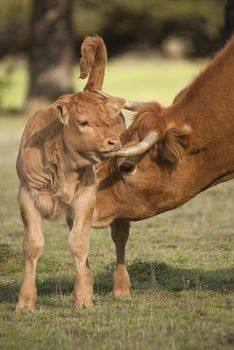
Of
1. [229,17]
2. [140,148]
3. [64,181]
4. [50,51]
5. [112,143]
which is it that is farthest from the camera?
[50,51]

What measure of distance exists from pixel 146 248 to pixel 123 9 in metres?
24.2

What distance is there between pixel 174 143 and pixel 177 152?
7cm

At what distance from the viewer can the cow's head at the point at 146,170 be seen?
24.1 ft

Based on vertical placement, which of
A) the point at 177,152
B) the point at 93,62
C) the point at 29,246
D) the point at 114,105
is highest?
the point at 93,62

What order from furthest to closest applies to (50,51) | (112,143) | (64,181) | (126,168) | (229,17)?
(50,51) → (229,17) → (126,168) → (64,181) → (112,143)

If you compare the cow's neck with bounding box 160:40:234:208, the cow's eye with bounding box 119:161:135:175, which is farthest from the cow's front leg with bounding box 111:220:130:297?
the cow's neck with bounding box 160:40:234:208

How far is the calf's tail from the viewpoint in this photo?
7746 mm

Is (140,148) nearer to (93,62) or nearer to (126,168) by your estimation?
(126,168)

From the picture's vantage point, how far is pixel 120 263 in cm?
795

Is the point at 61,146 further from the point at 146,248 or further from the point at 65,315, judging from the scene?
the point at 146,248

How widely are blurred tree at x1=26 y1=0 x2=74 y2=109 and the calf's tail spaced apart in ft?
59.3

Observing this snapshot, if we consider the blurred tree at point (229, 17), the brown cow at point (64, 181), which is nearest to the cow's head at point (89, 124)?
the brown cow at point (64, 181)

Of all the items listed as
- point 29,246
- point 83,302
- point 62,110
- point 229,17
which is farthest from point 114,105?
point 229,17

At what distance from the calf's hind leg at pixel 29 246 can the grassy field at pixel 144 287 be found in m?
0.11
